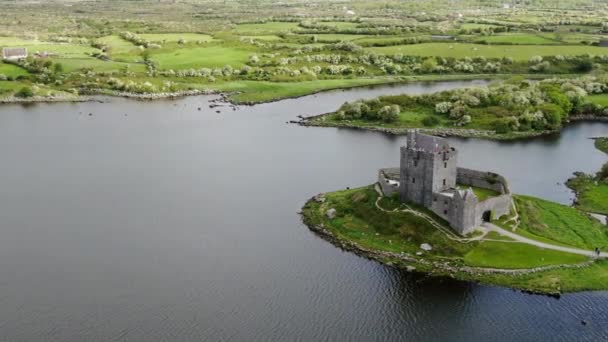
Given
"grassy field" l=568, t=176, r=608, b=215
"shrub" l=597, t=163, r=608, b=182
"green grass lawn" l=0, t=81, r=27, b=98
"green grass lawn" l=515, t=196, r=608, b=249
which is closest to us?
"green grass lawn" l=515, t=196, r=608, b=249

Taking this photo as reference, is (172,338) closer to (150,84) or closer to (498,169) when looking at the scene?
(498,169)

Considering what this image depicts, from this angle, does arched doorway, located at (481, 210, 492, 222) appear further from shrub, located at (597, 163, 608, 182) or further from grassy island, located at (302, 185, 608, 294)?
shrub, located at (597, 163, 608, 182)

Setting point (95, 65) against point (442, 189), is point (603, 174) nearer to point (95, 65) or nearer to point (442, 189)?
point (442, 189)

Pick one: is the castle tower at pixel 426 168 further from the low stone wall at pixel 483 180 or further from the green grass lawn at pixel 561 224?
the green grass lawn at pixel 561 224

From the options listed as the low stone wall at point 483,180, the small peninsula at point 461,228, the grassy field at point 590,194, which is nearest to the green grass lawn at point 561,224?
the small peninsula at point 461,228

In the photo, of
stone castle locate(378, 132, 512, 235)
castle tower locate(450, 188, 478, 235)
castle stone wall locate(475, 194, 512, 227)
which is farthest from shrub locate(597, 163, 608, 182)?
castle tower locate(450, 188, 478, 235)

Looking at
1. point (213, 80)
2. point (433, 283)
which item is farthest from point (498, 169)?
point (213, 80)
